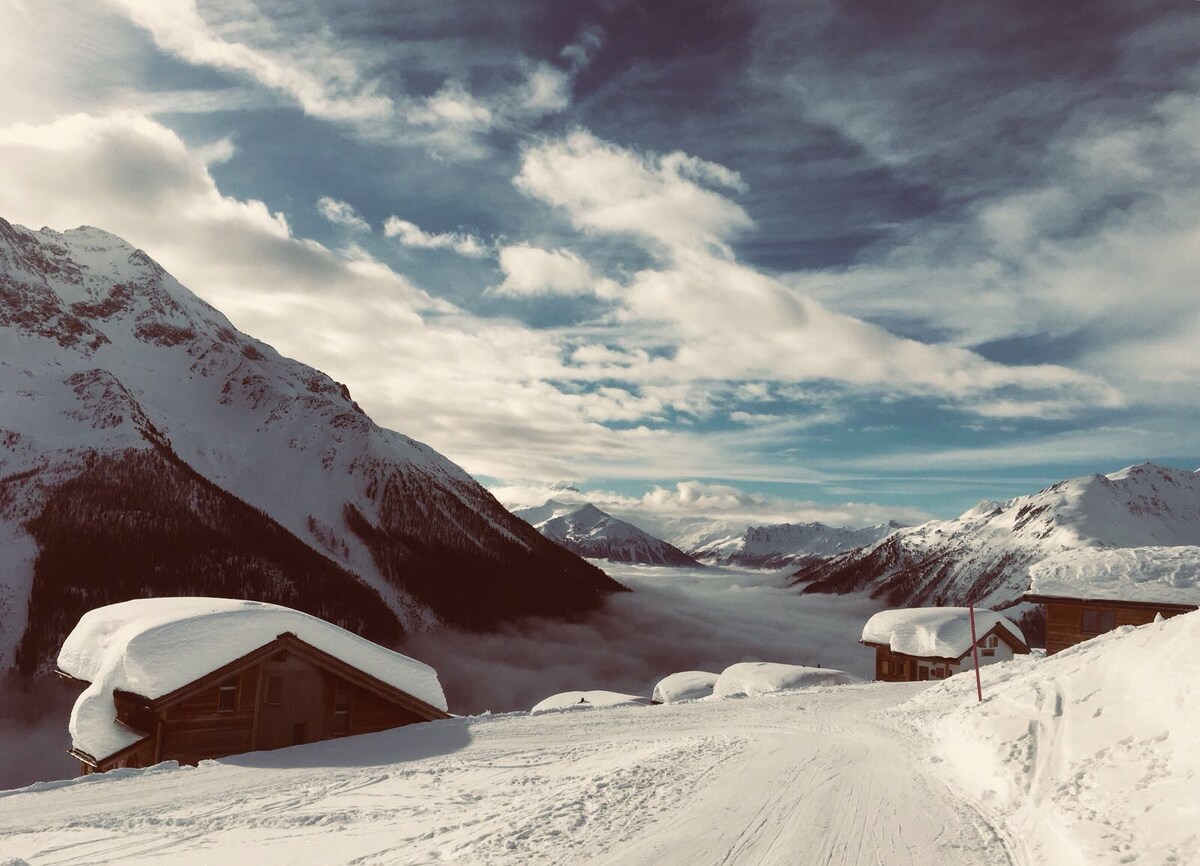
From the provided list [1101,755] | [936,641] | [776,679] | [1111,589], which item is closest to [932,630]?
[936,641]

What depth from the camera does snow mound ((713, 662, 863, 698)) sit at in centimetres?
4878

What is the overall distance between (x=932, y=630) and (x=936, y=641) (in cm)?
128

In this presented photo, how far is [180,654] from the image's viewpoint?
2453 centimetres

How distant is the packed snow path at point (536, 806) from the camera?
36.4 feet

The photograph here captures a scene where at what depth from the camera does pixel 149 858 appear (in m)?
11.8

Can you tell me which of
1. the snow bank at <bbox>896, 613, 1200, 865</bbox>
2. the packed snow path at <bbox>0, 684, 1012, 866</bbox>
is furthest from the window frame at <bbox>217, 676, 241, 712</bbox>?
the snow bank at <bbox>896, 613, 1200, 865</bbox>

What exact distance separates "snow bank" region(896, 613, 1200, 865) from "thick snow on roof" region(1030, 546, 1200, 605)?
21438 millimetres

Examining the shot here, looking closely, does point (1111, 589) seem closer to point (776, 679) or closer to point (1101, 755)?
point (776, 679)

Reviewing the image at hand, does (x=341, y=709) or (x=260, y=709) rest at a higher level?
(x=260, y=709)

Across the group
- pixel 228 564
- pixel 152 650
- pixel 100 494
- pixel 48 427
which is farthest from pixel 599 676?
pixel 152 650

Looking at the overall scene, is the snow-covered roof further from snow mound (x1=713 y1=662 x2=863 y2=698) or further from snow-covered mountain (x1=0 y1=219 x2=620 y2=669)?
snow-covered mountain (x1=0 y1=219 x2=620 y2=669)

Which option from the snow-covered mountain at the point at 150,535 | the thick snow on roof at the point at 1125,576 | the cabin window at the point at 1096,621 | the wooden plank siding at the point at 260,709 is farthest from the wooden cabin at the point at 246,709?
the snow-covered mountain at the point at 150,535

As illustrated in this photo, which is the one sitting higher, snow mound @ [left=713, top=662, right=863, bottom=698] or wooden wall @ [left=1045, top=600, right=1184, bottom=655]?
wooden wall @ [left=1045, top=600, right=1184, bottom=655]

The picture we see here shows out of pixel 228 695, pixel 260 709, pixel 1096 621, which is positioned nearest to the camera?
pixel 228 695
